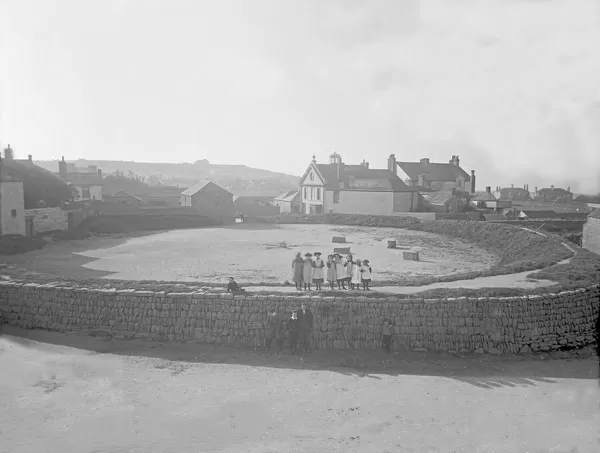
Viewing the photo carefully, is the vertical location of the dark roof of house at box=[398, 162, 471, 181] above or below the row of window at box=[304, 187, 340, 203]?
above

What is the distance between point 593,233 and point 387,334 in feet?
66.8

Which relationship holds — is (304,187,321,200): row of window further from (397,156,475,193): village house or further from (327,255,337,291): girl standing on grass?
(327,255,337,291): girl standing on grass

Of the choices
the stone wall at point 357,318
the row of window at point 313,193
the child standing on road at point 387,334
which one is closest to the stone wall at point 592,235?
the stone wall at point 357,318

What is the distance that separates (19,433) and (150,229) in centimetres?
3397

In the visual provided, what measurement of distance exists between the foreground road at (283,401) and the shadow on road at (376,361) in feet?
0.19

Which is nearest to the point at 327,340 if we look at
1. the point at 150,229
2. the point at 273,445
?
the point at 273,445

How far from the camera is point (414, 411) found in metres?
A: 11.5

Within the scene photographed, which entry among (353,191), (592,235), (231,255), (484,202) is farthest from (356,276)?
(484,202)

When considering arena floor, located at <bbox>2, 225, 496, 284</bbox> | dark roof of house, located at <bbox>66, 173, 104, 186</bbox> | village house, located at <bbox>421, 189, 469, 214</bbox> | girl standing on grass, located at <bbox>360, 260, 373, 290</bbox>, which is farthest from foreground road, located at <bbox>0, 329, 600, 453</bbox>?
dark roof of house, located at <bbox>66, 173, 104, 186</bbox>

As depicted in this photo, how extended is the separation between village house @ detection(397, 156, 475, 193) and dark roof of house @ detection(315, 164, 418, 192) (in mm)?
7332

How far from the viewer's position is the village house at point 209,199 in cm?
5600

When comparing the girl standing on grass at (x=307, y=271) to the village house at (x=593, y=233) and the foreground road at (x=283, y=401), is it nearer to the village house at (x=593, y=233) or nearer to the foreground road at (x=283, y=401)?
the foreground road at (x=283, y=401)

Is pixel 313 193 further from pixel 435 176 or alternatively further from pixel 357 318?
pixel 357 318

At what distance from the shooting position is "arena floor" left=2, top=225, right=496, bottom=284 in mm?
23312
